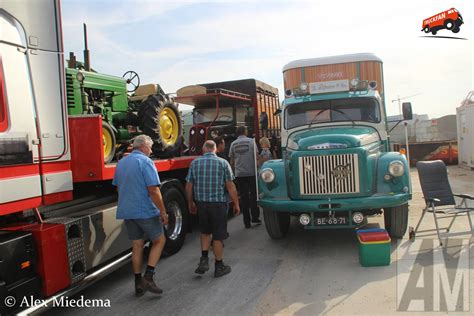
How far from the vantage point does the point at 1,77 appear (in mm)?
3584

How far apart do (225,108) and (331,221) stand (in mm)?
5540

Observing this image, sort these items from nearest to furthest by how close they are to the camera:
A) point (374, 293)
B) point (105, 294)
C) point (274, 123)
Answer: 1. point (374, 293)
2. point (105, 294)
3. point (274, 123)

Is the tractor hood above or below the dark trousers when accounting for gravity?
above

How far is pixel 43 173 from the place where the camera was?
3.96 meters

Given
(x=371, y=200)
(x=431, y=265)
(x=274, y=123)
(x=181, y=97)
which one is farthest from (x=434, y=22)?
(x=431, y=265)

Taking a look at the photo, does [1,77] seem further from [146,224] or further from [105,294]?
[105,294]

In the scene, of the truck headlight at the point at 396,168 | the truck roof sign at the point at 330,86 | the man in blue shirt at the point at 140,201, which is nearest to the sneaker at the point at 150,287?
the man in blue shirt at the point at 140,201

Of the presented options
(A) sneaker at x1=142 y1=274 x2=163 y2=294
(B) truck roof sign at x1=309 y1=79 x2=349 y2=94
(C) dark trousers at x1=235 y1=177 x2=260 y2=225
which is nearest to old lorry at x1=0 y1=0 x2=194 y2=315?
(A) sneaker at x1=142 y1=274 x2=163 y2=294

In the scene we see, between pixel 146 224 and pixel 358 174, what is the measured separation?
284cm

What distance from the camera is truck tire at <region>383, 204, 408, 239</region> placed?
19.5 feet

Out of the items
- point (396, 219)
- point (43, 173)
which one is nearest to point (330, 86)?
point (396, 219)

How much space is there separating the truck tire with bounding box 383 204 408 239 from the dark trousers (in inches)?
96.0

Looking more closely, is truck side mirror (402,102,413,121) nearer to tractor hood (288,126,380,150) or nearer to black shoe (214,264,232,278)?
tractor hood (288,126,380,150)

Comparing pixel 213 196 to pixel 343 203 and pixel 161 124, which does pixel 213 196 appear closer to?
pixel 343 203
